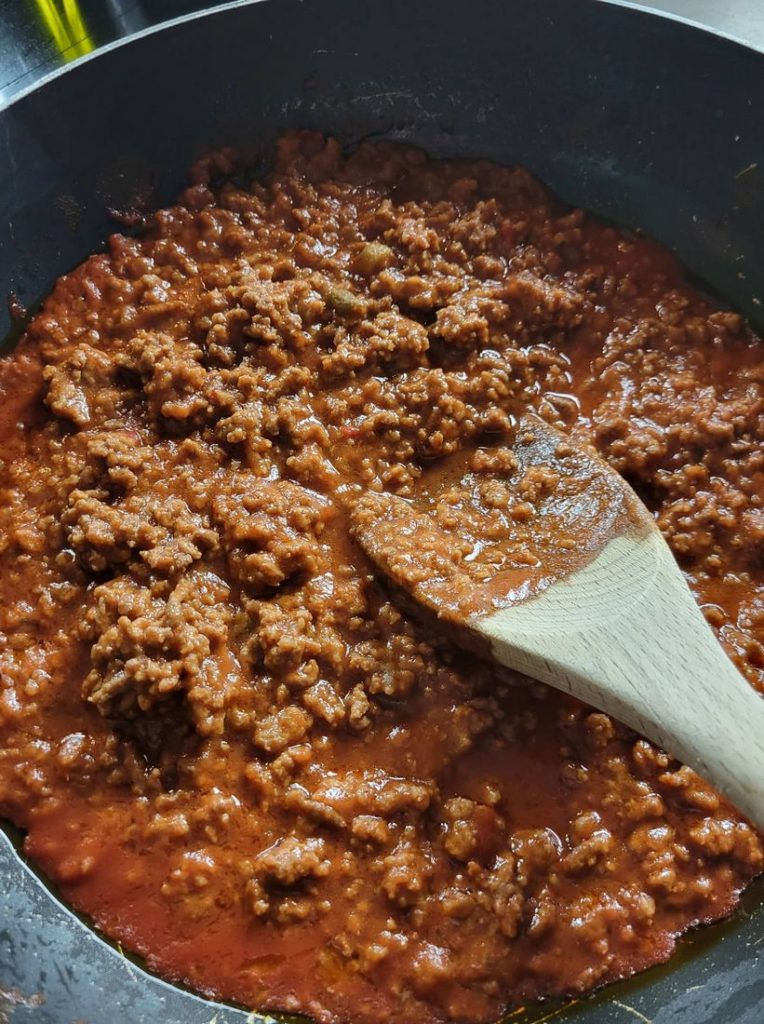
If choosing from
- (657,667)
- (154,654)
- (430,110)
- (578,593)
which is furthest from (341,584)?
(430,110)

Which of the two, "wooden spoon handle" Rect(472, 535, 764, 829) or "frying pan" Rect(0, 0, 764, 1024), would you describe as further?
"frying pan" Rect(0, 0, 764, 1024)

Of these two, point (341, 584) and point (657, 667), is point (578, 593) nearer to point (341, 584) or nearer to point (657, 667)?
point (657, 667)

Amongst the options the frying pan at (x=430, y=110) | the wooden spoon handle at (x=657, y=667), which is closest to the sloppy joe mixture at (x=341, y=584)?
the frying pan at (x=430, y=110)

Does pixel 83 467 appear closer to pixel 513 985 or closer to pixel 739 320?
pixel 513 985

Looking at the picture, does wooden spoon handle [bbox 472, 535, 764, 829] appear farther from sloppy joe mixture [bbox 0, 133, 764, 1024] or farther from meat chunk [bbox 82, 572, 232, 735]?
meat chunk [bbox 82, 572, 232, 735]

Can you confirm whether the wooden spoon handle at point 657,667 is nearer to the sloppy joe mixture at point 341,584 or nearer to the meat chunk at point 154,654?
the sloppy joe mixture at point 341,584

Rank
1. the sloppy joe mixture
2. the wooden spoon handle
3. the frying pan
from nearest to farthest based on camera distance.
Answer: the wooden spoon handle → the sloppy joe mixture → the frying pan

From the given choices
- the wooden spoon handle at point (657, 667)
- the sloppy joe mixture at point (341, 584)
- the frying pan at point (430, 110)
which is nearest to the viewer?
the wooden spoon handle at point (657, 667)

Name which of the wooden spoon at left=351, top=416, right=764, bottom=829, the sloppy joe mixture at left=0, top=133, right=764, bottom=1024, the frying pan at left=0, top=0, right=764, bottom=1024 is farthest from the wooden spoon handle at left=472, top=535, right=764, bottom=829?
the frying pan at left=0, top=0, right=764, bottom=1024

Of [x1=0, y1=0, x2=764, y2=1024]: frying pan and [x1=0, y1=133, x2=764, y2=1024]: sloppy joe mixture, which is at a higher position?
[x1=0, y1=0, x2=764, y2=1024]: frying pan
